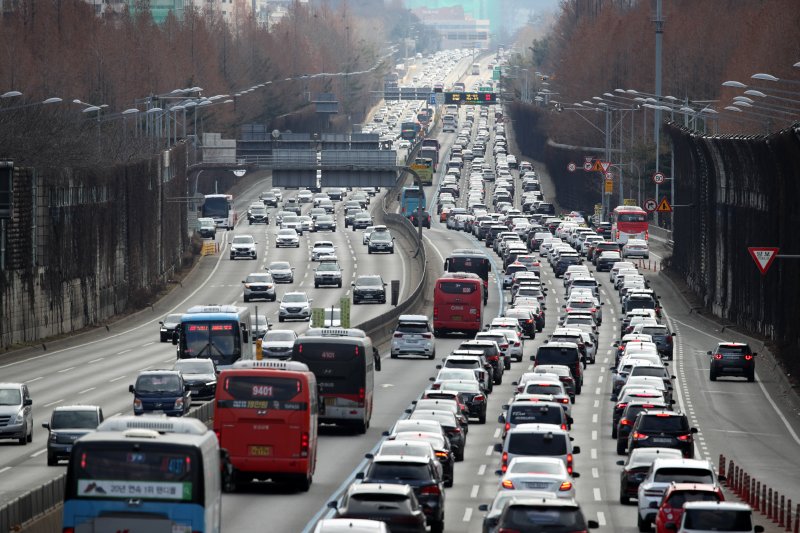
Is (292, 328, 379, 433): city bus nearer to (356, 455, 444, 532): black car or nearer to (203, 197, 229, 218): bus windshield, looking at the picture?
(356, 455, 444, 532): black car

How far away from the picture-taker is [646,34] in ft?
575

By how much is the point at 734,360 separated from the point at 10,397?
29.6 m

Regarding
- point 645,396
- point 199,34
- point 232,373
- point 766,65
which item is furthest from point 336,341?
point 199,34

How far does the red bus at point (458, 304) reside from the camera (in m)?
79.9

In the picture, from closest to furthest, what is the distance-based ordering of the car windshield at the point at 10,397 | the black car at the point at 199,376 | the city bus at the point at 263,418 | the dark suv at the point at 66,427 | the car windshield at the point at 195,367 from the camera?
the city bus at the point at 263,418 < the dark suv at the point at 66,427 < the car windshield at the point at 10,397 < the black car at the point at 199,376 < the car windshield at the point at 195,367

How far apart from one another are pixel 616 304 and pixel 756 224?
1550 cm

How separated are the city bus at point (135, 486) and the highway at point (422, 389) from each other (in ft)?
25.2

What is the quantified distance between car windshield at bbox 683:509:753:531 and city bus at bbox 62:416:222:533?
7444 mm

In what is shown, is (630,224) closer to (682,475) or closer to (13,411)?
→ (13,411)

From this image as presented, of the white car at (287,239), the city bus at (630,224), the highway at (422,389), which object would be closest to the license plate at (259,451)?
the highway at (422,389)

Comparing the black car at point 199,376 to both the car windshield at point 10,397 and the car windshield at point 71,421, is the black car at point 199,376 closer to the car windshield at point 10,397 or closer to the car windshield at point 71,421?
the car windshield at point 10,397

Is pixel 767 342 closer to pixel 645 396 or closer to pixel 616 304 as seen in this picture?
pixel 616 304

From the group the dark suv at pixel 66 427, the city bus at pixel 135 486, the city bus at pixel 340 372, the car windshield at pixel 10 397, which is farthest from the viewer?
the city bus at pixel 340 372

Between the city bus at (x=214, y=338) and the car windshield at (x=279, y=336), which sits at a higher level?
the city bus at (x=214, y=338)
